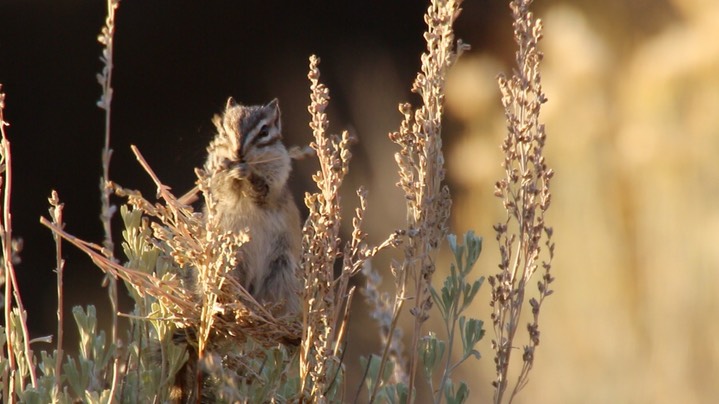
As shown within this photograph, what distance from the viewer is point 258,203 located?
2941mm

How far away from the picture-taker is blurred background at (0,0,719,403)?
14.5 feet

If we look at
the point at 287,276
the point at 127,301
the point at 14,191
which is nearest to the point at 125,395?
the point at 287,276

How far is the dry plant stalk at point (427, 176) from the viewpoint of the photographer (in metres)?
1.98

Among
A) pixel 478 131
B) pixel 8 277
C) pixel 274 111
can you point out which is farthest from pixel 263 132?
pixel 478 131

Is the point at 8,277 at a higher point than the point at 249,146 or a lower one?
lower

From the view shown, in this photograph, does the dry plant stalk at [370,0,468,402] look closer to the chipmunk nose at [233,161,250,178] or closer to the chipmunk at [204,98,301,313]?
the chipmunk nose at [233,161,250,178]

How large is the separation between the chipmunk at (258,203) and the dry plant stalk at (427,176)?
0.80 m

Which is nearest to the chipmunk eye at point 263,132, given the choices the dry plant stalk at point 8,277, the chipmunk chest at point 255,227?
the chipmunk chest at point 255,227

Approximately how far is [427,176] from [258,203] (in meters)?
1.03

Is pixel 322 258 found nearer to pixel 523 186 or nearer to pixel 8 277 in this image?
pixel 523 186

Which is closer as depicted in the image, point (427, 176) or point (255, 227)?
point (427, 176)

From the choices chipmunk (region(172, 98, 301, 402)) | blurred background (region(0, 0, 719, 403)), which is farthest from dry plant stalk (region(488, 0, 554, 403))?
blurred background (region(0, 0, 719, 403))

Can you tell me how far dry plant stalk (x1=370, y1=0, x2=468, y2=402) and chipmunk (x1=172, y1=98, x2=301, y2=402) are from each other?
80cm

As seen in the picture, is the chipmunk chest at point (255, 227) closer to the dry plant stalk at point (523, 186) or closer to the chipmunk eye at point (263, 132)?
the chipmunk eye at point (263, 132)
